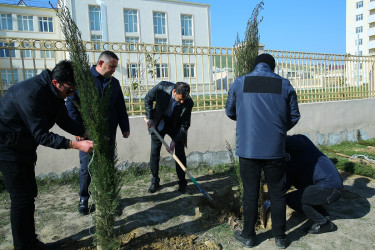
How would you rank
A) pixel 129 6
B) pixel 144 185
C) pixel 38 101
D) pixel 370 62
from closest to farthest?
pixel 38 101 < pixel 144 185 < pixel 370 62 < pixel 129 6

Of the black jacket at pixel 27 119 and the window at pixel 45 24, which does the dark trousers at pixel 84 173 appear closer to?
the black jacket at pixel 27 119

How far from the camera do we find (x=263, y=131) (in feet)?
8.48

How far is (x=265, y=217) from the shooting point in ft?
10.6

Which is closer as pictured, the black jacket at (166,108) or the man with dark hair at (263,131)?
the man with dark hair at (263,131)

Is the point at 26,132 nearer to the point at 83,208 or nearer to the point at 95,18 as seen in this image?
the point at 83,208

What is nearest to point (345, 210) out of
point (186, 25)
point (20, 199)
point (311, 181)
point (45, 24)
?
point (311, 181)

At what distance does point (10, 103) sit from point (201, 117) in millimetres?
3828

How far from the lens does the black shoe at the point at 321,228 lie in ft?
9.93

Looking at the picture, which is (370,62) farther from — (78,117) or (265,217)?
(78,117)

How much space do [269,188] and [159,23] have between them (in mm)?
32722

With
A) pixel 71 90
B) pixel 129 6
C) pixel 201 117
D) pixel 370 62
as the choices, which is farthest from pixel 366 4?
pixel 71 90

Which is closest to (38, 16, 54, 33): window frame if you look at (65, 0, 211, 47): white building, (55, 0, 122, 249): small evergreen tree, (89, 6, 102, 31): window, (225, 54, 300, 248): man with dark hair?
(65, 0, 211, 47): white building

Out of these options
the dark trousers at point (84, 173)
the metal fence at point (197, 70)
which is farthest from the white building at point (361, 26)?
the dark trousers at point (84, 173)

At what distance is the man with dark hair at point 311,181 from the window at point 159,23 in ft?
104
